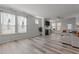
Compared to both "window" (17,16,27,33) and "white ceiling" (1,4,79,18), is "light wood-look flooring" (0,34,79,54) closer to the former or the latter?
"window" (17,16,27,33)

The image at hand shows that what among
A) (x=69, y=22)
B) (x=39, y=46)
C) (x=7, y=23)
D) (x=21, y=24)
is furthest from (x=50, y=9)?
(x=7, y=23)

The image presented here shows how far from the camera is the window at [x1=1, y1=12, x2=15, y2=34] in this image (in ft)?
8.31

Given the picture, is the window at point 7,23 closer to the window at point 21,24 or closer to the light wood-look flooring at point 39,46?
the window at point 21,24

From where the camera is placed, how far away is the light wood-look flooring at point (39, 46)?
2.60 m

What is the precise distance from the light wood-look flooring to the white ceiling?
0.58 m

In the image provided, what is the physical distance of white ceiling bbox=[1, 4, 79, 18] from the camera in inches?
100

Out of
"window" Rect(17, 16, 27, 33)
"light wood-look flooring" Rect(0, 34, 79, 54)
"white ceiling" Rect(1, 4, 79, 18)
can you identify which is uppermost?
"white ceiling" Rect(1, 4, 79, 18)

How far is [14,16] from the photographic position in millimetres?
2613

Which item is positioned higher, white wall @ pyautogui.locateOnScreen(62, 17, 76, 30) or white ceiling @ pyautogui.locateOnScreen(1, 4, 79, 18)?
white ceiling @ pyautogui.locateOnScreen(1, 4, 79, 18)

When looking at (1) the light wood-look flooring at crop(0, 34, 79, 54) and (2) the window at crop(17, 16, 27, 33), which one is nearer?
(1) the light wood-look flooring at crop(0, 34, 79, 54)

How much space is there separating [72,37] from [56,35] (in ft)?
1.41

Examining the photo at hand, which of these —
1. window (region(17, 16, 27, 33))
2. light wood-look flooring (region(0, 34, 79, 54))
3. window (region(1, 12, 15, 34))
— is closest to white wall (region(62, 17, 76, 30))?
light wood-look flooring (region(0, 34, 79, 54))
